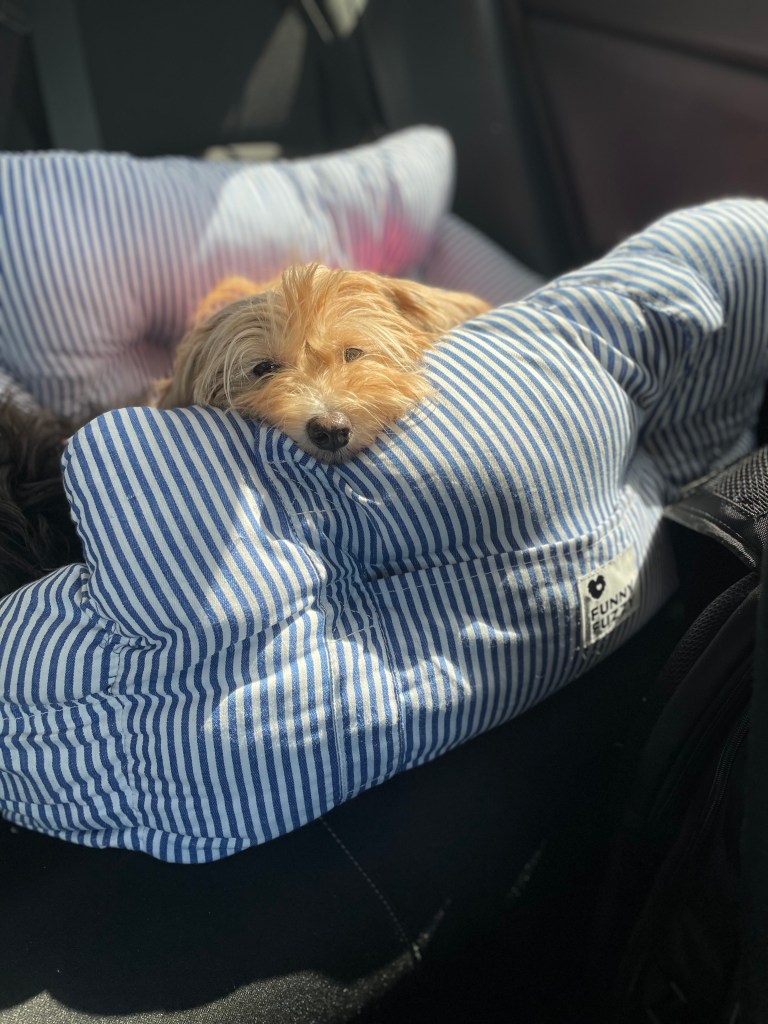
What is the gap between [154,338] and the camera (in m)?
1.71

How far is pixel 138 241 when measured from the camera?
1.57 m

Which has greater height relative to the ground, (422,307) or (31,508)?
(422,307)

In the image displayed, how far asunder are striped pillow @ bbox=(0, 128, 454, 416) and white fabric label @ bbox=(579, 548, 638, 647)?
33.7 inches

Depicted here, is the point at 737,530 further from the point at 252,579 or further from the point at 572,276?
the point at 252,579

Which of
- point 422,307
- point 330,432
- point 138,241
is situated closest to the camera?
point 330,432

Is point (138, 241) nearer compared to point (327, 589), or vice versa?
→ point (327, 589)

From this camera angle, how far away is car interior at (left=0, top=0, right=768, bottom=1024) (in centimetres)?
95

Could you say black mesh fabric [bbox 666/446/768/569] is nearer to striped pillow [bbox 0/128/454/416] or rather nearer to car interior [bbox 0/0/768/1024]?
car interior [bbox 0/0/768/1024]

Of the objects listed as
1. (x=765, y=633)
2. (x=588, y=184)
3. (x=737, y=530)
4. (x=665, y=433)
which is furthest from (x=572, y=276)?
(x=588, y=184)

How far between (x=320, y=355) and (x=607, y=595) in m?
0.50

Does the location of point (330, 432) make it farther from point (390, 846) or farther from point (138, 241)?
point (138, 241)

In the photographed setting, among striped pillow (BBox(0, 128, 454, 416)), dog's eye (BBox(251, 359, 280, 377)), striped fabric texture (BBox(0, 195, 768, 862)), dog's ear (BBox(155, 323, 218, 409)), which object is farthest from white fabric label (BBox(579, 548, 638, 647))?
striped pillow (BBox(0, 128, 454, 416))

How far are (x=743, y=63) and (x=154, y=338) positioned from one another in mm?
1376

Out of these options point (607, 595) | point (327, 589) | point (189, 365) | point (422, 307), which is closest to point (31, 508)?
point (189, 365)
